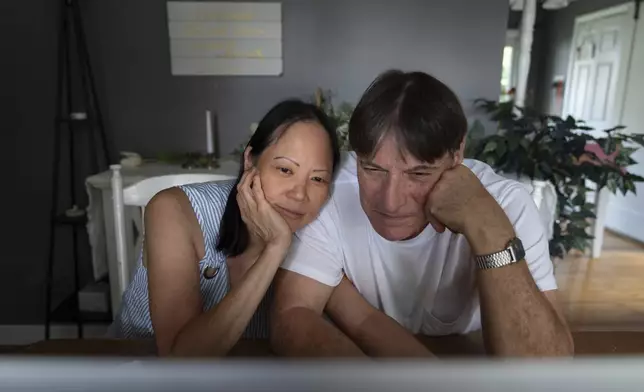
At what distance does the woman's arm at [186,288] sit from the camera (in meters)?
0.77

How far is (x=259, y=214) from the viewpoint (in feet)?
2.84

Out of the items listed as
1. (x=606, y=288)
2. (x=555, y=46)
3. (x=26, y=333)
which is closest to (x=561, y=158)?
(x=606, y=288)

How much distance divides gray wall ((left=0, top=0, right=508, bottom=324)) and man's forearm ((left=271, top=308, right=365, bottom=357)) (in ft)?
5.42

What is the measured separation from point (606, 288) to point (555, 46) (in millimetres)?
3461

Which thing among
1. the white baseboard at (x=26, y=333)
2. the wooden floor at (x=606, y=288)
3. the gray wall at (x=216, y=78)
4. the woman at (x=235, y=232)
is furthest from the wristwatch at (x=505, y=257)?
the white baseboard at (x=26, y=333)

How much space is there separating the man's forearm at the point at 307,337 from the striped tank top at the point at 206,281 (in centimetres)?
17

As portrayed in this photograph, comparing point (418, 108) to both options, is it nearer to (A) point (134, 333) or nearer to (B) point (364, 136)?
(B) point (364, 136)

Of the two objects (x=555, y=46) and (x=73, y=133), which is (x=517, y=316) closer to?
(x=73, y=133)

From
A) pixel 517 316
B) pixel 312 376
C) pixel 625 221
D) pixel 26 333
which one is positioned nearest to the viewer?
pixel 312 376

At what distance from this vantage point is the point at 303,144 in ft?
2.85

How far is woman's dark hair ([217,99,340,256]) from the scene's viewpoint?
0.90 metres

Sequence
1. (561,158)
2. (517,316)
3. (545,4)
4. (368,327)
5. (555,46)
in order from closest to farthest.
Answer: (517,316) → (368,327) → (561,158) → (545,4) → (555,46)

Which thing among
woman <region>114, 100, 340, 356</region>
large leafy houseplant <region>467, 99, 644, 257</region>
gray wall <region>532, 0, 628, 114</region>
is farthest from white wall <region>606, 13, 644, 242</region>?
woman <region>114, 100, 340, 356</region>

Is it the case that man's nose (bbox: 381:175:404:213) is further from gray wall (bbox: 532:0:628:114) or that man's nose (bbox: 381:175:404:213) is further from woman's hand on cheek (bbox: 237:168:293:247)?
gray wall (bbox: 532:0:628:114)
